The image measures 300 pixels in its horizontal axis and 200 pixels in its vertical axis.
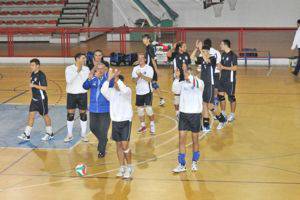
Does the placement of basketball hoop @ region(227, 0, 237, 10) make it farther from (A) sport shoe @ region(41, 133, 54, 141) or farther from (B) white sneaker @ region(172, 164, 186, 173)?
(B) white sneaker @ region(172, 164, 186, 173)

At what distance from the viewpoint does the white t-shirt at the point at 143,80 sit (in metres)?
11.6

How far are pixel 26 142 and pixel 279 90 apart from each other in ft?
28.2

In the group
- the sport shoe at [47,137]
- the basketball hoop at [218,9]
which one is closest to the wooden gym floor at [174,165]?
the sport shoe at [47,137]

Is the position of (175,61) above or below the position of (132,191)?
above

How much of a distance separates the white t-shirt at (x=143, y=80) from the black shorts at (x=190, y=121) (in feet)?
8.33

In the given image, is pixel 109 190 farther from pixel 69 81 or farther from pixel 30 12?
pixel 30 12

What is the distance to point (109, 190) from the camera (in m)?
8.83

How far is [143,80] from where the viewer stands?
11750 mm

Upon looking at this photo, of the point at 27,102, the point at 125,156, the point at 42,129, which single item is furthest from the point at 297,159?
the point at 27,102

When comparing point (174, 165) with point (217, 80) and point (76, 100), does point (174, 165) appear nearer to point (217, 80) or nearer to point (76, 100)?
point (76, 100)

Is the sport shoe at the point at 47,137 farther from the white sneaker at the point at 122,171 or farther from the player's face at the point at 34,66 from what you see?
the white sneaker at the point at 122,171

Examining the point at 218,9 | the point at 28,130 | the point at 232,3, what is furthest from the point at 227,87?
the point at 232,3

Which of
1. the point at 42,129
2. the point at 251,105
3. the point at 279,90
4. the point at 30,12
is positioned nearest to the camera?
the point at 42,129

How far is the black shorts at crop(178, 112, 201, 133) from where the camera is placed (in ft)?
30.2
